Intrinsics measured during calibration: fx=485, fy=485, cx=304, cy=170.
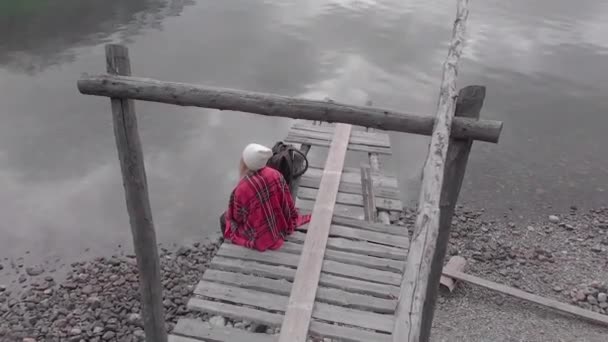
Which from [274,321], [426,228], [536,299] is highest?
[426,228]

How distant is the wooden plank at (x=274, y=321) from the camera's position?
12.9 feet

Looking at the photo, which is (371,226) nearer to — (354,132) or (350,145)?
(350,145)

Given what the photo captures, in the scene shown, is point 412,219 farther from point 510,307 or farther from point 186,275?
point 186,275

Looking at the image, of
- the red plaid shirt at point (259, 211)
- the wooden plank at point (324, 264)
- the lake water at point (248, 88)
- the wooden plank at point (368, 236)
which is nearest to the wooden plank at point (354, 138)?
the wooden plank at point (368, 236)

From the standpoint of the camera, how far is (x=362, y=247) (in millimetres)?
4918

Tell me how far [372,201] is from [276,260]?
1.63 m

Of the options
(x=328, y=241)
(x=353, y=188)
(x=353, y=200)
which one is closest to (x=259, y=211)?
(x=328, y=241)

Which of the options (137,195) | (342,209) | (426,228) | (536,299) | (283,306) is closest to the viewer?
(426,228)

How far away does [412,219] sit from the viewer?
27.2ft

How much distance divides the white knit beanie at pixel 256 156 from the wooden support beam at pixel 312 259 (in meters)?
0.96

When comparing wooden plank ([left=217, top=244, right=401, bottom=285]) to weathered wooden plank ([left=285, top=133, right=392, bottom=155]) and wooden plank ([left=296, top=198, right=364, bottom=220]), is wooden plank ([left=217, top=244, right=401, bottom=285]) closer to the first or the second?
wooden plank ([left=296, top=198, right=364, bottom=220])

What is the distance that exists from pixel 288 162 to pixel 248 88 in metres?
8.01

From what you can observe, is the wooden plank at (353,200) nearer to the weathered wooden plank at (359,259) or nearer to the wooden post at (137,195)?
the weathered wooden plank at (359,259)

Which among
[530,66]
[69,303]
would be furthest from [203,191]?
[530,66]
